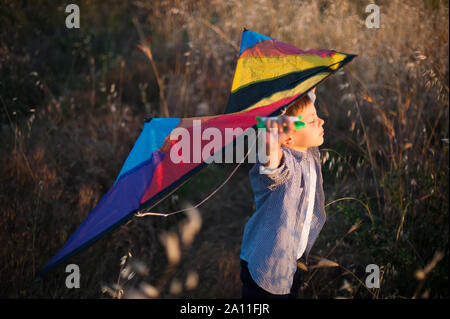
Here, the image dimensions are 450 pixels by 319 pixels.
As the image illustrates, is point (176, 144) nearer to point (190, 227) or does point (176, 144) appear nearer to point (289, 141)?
point (289, 141)

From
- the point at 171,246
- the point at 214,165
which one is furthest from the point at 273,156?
the point at 214,165

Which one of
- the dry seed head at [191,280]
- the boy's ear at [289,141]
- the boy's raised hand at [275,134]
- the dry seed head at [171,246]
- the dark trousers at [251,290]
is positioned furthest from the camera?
the dry seed head at [171,246]

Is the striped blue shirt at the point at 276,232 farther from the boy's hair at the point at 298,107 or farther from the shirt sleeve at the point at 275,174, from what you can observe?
the boy's hair at the point at 298,107

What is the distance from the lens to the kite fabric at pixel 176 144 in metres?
1.32

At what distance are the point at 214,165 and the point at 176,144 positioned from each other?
1959mm

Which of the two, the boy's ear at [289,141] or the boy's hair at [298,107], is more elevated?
the boy's hair at [298,107]

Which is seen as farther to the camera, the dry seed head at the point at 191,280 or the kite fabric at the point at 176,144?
the dry seed head at the point at 191,280

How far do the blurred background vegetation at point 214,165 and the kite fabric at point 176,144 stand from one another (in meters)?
0.36

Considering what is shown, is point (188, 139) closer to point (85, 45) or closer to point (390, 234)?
point (390, 234)

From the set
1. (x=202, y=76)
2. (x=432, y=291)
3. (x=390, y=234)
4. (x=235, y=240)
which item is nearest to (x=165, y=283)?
(x=235, y=240)

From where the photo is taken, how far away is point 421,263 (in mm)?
2275

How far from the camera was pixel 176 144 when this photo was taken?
1.46 meters

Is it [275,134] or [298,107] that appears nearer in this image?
[275,134]

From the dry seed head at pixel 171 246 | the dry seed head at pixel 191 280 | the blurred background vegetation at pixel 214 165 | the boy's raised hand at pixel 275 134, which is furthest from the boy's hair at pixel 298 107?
the dry seed head at pixel 171 246
